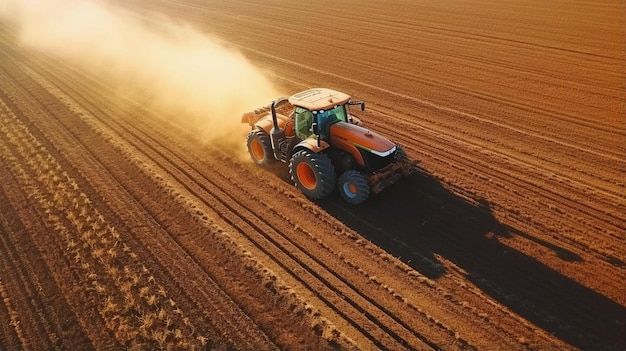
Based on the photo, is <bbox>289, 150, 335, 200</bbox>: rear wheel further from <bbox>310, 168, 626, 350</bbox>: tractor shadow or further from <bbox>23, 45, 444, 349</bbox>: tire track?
<bbox>23, 45, 444, 349</bbox>: tire track

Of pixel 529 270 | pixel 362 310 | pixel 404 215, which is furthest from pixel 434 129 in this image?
pixel 362 310

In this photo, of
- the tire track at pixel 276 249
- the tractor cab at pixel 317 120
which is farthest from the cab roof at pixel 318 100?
the tire track at pixel 276 249

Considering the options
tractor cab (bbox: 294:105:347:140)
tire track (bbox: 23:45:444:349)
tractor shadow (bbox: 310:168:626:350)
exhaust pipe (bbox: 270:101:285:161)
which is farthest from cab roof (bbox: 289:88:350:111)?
tire track (bbox: 23:45:444:349)

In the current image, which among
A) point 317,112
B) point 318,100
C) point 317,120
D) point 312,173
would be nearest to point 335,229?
point 312,173

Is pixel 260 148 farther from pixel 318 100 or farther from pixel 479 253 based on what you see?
pixel 479 253

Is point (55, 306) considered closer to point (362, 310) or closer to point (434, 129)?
point (362, 310)

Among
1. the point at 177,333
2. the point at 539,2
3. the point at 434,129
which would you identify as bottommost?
the point at 177,333
